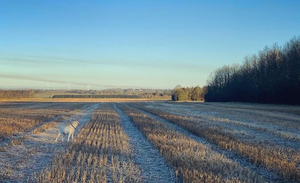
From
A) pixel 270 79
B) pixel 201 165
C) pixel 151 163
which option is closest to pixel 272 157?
pixel 201 165

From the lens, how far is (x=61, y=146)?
11.9 meters

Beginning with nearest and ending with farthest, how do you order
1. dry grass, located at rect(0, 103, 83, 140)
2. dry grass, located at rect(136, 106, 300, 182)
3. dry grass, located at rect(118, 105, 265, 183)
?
1. dry grass, located at rect(118, 105, 265, 183)
2. dry grass, located at rect(136, 106, 300, 182)
3. dry grass, located at rect(0, 103, 83, 140)

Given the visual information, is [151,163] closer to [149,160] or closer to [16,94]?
[149,160]

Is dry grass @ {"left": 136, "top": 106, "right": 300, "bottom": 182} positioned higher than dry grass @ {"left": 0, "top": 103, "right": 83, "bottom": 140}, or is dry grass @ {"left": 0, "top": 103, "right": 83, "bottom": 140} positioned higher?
dry grass @ {"left": 136, "top": 106, "right": 300, "bottom": 182}

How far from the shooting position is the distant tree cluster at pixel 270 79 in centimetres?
4781

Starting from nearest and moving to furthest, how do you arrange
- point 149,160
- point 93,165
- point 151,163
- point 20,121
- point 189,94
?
point 93,165
point 151,163
point 149,160
point 20,121
point 189,94

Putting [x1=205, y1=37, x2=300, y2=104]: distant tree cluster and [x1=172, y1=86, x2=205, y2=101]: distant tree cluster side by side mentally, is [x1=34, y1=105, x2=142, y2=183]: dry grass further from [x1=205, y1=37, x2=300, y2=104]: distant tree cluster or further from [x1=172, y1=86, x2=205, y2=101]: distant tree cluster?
[x1=172, y1=86, x2=205, y2=101]: distant tree cluster

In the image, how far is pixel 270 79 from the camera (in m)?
55.7

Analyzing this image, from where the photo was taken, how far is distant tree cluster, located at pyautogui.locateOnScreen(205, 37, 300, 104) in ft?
157

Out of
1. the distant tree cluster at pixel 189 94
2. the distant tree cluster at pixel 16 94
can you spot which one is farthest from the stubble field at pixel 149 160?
the distant tree cluster at pixel 16 94

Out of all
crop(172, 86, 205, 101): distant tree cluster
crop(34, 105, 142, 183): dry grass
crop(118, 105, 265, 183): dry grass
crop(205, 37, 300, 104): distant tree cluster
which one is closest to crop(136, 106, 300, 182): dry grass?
crop(118, 105, 265, 183): dry grass

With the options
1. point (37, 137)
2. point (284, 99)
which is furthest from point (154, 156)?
point (284, 99)

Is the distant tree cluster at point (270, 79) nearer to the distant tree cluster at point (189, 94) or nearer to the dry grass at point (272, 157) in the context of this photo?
the distant tree cluster at point (189, 94)

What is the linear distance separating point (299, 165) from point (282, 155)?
1.27 metres
